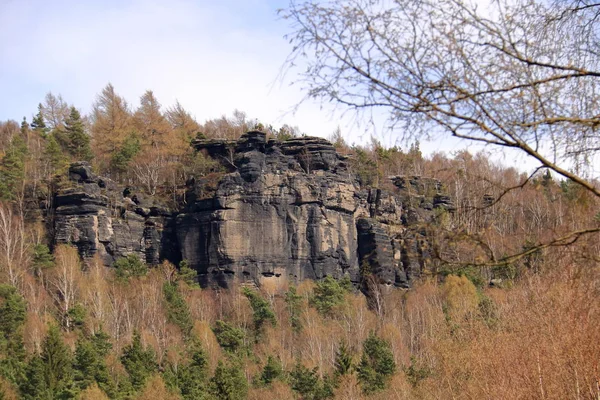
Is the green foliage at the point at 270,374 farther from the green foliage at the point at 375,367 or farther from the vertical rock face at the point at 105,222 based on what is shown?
the vertical rock face at the point at 105,222

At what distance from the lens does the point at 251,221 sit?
62469mm

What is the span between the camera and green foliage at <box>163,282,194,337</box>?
186 ft

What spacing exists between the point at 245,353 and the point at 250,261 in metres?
9.68

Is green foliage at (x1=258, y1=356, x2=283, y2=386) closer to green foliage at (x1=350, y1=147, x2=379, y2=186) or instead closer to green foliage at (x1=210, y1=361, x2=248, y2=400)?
green foliage at (x1=210, y1=361, x2=248, y2=400)

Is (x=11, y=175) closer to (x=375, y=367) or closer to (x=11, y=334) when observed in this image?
(x=11, y=334)

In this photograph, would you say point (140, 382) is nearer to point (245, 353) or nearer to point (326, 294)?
point (245, 353)

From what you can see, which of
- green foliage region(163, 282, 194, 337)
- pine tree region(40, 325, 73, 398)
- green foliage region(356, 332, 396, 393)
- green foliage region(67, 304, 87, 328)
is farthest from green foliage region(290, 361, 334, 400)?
green foliage region(67, 304, 87, 328)

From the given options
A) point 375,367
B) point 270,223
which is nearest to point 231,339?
point 270,223

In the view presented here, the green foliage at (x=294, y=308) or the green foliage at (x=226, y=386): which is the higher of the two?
the green foliage at (x=294, y=308)

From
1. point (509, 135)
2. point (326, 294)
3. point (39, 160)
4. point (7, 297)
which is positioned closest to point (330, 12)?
point (509, 135)

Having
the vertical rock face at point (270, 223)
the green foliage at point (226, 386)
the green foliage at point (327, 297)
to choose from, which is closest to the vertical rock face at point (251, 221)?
the vertical rock face at point (270, 223)

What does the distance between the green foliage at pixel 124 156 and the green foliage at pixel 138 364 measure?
2779 cm

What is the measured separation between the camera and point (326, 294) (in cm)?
6138

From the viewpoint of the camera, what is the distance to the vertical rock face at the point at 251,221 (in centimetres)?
6206
